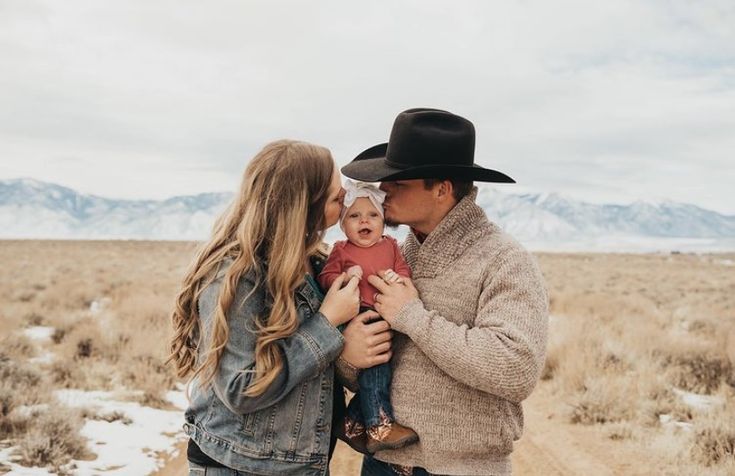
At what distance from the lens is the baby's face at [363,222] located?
9.75 feet

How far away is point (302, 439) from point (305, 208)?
2.90 ft

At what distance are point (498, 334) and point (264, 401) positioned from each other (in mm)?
869

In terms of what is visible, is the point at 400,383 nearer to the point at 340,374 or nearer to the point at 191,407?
the point at 340,374

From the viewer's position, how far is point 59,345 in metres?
10.4

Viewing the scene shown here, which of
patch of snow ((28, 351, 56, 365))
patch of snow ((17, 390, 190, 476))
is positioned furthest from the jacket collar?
patch of snow ((28, 351, 56, 365))

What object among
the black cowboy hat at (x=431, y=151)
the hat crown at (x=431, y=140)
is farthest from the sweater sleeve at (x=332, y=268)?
the hat crown at (x=431, y=140)

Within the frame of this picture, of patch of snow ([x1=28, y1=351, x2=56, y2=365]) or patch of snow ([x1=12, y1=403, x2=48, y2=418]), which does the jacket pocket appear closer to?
patch of snow ([x1=12, y1=403, x2=48, y2=418])

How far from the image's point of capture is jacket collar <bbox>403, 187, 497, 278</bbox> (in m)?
2.70

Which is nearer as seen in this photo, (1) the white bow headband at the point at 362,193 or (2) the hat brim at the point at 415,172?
(2) the hat brim at the point at 415,172

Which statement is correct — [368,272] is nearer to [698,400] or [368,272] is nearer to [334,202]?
[334,202]

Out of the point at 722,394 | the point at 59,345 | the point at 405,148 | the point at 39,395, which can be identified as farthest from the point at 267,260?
the point at 59,345

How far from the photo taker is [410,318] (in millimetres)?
2521

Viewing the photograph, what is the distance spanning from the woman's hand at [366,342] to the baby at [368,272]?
80mm

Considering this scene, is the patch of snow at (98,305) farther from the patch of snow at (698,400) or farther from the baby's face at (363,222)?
the baby's face at (363,222)
